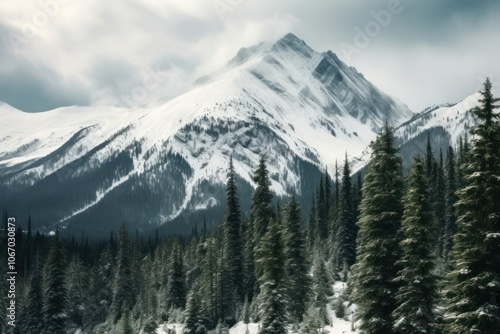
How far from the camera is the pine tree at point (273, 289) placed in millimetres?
49247

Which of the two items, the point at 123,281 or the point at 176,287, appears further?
the point at 123,281

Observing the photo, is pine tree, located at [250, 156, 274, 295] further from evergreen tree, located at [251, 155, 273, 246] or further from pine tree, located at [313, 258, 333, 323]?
pine tree, located at [313, 258, 333, 323]

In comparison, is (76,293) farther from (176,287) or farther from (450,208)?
(450,208)

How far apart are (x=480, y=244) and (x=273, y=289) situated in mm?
26552

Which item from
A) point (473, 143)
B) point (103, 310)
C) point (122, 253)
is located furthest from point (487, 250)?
point (103, 310)

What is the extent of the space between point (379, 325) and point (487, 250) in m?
9.88

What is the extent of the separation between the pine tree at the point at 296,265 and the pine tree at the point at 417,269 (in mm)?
27440

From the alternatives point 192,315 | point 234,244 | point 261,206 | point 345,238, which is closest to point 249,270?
point 234,244

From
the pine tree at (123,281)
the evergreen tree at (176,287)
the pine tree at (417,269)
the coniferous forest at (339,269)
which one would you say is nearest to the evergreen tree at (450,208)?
the coniferous forest at (339,269)

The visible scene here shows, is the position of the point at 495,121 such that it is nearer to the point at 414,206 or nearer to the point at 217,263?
the point at 414,206

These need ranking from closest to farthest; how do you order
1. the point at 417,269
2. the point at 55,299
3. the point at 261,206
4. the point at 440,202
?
the point at 417,269
the point at 261,206
the point at 55,299
the point at 440,202

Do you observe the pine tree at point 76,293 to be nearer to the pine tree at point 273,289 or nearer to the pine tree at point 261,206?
the pine tree at point 261,206

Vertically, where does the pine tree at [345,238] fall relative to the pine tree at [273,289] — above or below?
above

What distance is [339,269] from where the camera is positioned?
76688 millimetres
